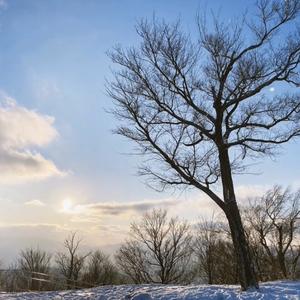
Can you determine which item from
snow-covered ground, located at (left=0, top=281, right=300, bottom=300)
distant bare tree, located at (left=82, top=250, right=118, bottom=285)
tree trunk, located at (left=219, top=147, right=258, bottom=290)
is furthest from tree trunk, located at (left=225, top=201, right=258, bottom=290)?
distant bare tree, located at (left=82, top=250, right=118, bottom=285)

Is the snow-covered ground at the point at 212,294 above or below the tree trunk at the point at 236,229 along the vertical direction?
below

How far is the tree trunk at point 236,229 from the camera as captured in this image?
519 inches

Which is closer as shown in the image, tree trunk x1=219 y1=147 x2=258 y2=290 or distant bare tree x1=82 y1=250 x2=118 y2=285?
tree trunk x1=219 y1=147 x2=258 y2=290

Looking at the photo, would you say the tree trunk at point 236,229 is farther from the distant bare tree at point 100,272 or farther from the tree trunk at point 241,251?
the distant bare tree at point 100,272

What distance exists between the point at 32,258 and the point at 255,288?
54686 millimetres

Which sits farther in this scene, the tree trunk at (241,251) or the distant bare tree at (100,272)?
the distant bare tree at (100,272)

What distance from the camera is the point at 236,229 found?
13719mm

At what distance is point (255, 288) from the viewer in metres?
12.9

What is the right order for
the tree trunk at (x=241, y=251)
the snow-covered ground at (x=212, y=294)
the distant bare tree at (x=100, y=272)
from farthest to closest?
the distant bare tree at (x=100, y=272) → the tree trunk at (x=241, y=251) → the snow-covered ground at (x=212, y=294)

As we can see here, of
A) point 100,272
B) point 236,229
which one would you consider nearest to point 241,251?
point 236,229

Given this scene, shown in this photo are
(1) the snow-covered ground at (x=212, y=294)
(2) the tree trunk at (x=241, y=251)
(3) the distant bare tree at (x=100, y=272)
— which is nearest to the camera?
(1) the snow-covered ground at (x=212, y=294)

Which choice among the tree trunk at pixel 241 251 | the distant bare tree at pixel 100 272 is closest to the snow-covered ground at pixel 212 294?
the tree trunk at pixel 241 251

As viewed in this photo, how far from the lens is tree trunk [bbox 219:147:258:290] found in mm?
13180

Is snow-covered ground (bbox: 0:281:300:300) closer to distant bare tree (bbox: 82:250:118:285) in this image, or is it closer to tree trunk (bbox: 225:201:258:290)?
tree trunk (bbox: 225:201:258:290)
